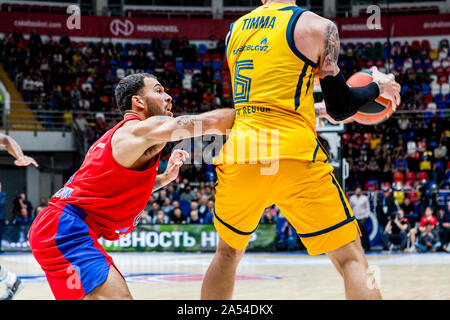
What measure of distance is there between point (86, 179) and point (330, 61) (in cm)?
135

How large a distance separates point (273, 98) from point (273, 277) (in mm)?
5558

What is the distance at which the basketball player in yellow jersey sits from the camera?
115 inches

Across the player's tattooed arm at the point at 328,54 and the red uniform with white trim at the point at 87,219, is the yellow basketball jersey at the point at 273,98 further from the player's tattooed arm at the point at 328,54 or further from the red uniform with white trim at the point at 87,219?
the red uniform with white trim at the point at 87,219

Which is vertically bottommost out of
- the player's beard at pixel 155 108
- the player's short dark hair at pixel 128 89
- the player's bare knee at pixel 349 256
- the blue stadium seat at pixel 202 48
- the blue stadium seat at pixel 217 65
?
the player's bare knee at pixel 349 256

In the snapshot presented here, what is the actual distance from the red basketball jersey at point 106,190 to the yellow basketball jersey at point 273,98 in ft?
1.42

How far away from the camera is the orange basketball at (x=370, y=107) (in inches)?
138

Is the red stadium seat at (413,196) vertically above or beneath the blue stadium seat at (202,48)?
beneath

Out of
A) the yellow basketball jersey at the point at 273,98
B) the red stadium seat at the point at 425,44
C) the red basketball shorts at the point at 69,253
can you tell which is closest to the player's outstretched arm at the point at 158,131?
the yellow basketball jersey at the point at 273,98

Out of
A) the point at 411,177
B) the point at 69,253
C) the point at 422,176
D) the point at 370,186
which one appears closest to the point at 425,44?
the point at 422,176

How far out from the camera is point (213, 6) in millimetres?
23984

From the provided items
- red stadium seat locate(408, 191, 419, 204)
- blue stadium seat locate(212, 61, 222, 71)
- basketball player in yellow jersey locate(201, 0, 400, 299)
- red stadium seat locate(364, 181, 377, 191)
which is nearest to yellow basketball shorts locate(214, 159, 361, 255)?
basketball player in yellow jersey locate(201, 0, 400, 299)

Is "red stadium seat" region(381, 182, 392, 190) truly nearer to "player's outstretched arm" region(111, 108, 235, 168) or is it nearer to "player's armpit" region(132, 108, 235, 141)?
"player's outstretched arm" region(111, 108, 235, 168)

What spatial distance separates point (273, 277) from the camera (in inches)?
323

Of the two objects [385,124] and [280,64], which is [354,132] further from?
[280,64]
